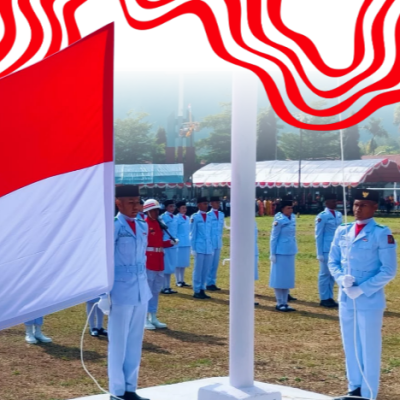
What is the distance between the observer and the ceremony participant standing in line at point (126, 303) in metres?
5.41

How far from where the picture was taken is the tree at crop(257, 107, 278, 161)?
3073 inches

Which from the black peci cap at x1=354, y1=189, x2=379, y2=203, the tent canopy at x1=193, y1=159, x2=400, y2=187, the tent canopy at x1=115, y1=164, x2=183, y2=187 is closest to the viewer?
the black peci cap at x1=354, y1=189, x2=379, y2=203

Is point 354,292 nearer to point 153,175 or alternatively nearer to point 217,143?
point 153,175

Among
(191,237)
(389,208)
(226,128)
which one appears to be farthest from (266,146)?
(191,237)

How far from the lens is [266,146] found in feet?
258

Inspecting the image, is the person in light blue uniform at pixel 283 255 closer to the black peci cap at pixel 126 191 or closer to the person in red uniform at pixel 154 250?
the person in red uniform at pixel 154 250

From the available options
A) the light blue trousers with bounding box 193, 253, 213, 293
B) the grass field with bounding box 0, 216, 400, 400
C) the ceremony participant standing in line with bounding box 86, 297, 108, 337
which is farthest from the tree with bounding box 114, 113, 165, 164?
the ceremony participant standing in line with bounding box 86, 297, 108, 337

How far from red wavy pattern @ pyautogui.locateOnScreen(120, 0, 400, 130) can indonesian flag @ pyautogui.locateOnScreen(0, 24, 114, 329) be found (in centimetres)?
80

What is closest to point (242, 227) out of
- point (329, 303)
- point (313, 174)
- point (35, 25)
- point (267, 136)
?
point (35, 25)

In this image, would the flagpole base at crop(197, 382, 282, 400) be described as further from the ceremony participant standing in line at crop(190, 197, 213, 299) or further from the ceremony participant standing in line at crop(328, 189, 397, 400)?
the ceremony participant standing in line at crop(190, 197, 213, 299)

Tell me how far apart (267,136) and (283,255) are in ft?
224

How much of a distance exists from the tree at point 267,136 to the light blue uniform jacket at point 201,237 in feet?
216

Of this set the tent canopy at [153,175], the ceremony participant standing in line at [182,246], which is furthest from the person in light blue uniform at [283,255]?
the tent canopy at [153,175]

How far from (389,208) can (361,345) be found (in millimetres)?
36945
